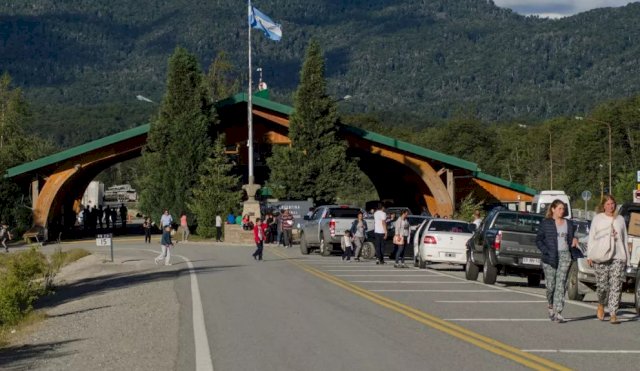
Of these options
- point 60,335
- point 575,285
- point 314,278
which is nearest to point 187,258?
point 314,278

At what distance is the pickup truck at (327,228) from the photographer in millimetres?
39500

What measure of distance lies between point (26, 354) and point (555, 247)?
780 centimetres

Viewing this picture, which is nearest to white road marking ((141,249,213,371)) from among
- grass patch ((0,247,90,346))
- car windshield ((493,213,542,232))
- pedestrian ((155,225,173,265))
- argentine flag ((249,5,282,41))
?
grass patch ((0,247,90,346))

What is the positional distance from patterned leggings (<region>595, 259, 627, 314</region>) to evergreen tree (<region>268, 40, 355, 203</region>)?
160ft

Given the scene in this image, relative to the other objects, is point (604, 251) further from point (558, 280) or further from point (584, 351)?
point (584, 351)

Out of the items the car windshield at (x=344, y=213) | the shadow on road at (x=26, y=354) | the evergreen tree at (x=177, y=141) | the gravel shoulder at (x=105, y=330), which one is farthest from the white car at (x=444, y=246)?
the evergreen tree at (x=177, y=141)

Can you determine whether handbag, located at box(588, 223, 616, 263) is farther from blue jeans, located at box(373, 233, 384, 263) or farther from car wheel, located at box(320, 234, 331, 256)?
car wheel, located at box(320, 234, 331, 256)

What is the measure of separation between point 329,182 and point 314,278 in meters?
38.7

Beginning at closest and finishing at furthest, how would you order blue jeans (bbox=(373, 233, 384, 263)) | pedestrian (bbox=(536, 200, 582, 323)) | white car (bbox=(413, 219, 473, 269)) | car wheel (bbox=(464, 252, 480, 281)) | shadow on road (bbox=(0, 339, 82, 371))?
shadow on road (bbox=(0, 339, 82, 371)) < pedestrian (bbox=(536, 200, 582, 323)) < car wheel (bbox=(464, 252, 480, 281)) < white car (bbox=(413, 219, 473, 269)) < blue jeans (bbox=(373, 233, 384, 263))

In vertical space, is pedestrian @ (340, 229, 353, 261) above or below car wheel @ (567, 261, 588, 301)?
above

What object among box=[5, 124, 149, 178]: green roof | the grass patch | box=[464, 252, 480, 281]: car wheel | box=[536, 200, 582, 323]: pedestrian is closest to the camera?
box=[536, 200, 582, 323]: pedestrian

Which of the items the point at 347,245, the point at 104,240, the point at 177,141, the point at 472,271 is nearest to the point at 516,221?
the point at 472,271

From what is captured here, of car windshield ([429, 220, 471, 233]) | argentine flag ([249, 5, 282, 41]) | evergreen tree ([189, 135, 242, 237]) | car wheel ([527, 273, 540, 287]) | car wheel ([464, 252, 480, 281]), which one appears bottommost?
car wheel ([527, 273, 540, 287])

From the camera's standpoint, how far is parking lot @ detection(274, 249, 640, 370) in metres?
13.0
